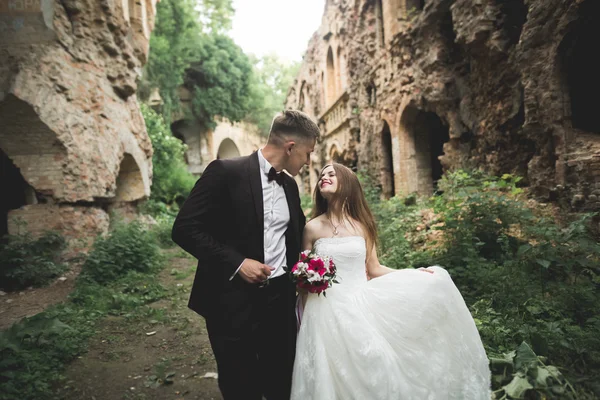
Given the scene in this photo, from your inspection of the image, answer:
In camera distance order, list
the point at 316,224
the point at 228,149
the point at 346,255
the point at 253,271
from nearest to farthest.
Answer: the point at 253,271 < the point at 346,255 < the point at 316,224 < the point at 228,149

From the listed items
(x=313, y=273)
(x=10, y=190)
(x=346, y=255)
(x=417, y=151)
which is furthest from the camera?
(x=417, y=151)

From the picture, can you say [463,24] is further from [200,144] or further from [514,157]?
[200,144]

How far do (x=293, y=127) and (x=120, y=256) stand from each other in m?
6.54

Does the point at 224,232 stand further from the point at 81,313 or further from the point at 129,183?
the point at 129,183

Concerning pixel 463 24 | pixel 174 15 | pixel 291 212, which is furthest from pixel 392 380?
pixel 174 15

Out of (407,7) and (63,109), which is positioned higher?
(407,7)

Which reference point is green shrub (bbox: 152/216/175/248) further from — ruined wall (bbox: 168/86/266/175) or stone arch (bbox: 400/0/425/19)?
ruined wall (bbox: 168/86/266/175)

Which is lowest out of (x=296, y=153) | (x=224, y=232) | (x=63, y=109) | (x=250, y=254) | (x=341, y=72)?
(x=250, y=254)

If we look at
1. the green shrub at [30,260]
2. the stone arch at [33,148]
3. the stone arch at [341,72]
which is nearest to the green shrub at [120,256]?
the green shrub at [30,260]

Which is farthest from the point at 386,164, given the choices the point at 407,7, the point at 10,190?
the point at 10,190

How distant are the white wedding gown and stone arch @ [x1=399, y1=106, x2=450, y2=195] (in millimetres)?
8550

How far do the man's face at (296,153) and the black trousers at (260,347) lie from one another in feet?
2.58

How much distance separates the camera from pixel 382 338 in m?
2.29

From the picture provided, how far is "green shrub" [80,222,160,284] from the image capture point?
22.5 feet
